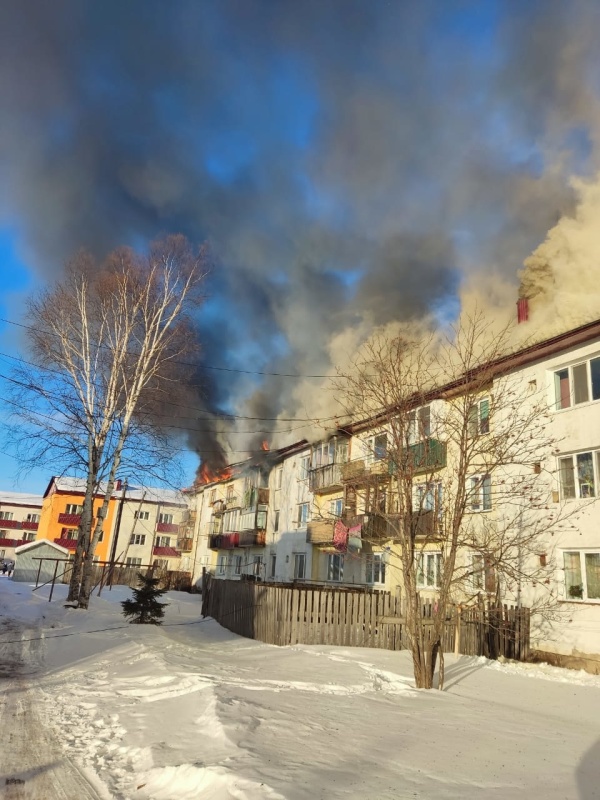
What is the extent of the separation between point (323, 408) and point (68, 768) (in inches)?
967

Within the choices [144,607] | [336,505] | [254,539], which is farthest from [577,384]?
[254,539]

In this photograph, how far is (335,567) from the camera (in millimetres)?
26625

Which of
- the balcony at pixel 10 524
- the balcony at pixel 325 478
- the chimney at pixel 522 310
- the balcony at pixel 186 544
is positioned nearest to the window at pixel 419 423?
the balcony at pixel 325 478

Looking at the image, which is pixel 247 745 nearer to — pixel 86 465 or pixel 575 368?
pixel 575 368

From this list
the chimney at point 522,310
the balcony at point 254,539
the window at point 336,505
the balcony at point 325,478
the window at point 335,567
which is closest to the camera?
the chimney at point 522,310

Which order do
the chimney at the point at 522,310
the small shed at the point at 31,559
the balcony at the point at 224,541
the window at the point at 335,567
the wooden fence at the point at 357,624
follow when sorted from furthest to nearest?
the small shed at the point at 31,559
the balcony at the point at 224,541
the window at the point at 335,567
the chimney at the point at 522,310
the wooden fence at the point at 357,624

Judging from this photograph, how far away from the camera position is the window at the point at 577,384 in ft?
48.3

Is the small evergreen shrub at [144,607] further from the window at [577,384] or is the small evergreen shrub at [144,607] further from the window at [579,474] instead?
the window at [577,384]

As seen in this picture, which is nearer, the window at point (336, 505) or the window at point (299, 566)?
the window at point (336, 505)

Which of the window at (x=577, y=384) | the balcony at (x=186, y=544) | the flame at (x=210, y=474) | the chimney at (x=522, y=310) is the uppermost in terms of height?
the chimney at (x=522, y=310)

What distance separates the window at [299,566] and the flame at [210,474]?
11.3 meters

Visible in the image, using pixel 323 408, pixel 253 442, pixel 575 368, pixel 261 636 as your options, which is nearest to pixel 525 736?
pixel 261 636

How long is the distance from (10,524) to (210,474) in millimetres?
41555

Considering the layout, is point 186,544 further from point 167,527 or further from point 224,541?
point 167,527
